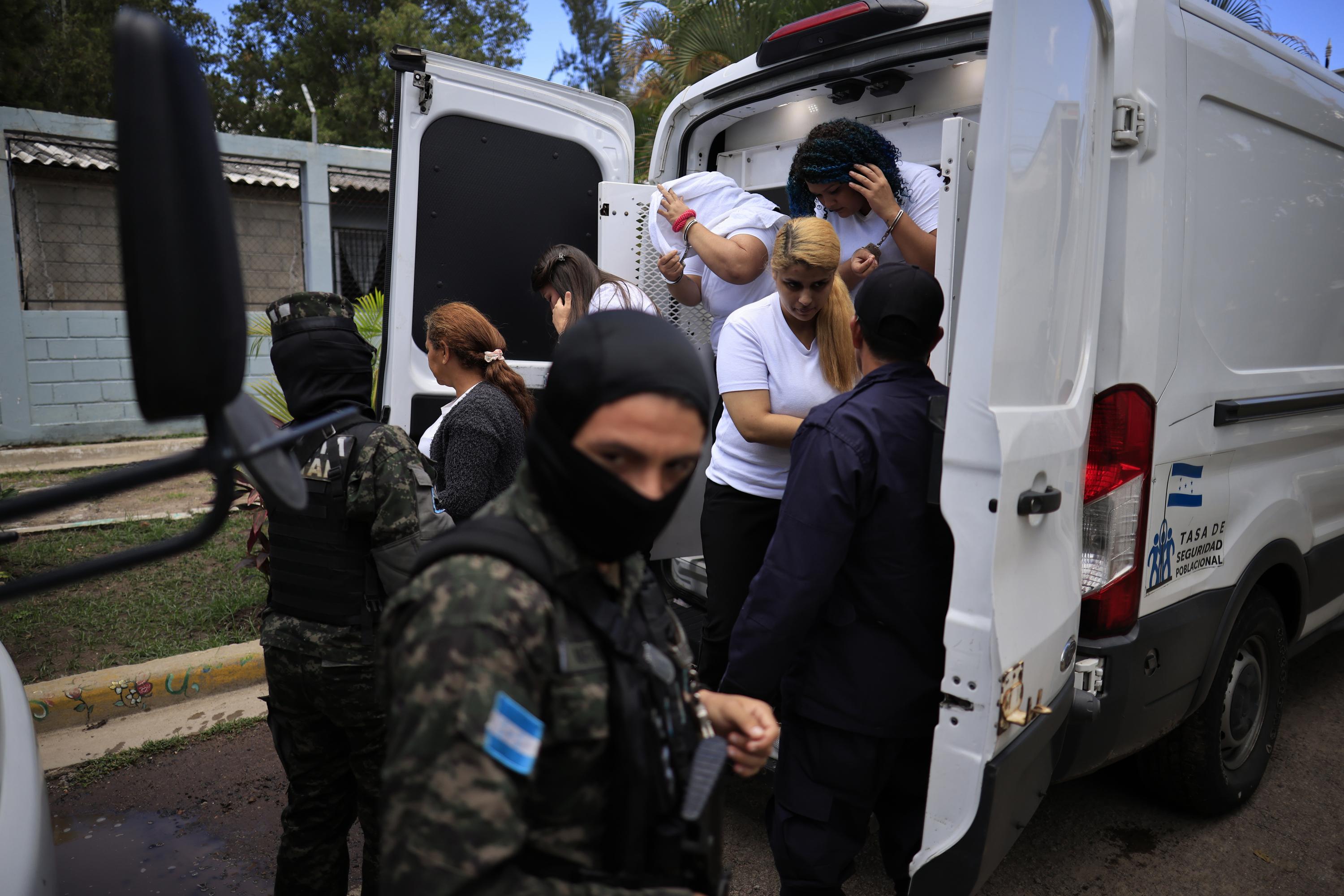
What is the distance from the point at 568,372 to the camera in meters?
1.11

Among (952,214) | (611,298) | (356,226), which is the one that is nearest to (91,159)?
(356,226)

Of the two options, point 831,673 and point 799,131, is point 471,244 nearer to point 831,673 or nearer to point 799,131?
point 799,131

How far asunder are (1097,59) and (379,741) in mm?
2306

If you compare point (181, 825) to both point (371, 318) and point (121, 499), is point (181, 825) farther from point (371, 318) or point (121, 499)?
point (121, 499)

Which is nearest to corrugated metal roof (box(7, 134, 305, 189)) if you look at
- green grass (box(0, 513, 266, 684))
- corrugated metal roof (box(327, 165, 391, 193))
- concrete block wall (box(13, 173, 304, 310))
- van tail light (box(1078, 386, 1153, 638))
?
concrete block wall (box(13, 173, 304, 310))

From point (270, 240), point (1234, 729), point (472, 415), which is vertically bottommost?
point (1234, 729)

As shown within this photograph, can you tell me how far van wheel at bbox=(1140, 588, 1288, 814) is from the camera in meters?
2.86

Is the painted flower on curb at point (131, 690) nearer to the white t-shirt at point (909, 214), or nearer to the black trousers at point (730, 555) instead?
the black trousers at point (730, 555)

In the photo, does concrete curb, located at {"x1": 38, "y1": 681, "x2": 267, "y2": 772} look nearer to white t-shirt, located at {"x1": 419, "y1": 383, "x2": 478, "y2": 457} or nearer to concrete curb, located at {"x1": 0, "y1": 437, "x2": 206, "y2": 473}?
white t-shirt, located at {"x1": 419, "y1": 383, "x2": 478, "y2": 457}

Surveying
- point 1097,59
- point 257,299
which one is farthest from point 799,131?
point 257,299

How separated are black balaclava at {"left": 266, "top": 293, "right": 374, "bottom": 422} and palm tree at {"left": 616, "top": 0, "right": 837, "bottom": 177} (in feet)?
20.6

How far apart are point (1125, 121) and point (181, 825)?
3.51 metres

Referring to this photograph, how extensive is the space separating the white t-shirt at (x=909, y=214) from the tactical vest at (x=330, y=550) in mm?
1808

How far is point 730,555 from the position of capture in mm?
2717
